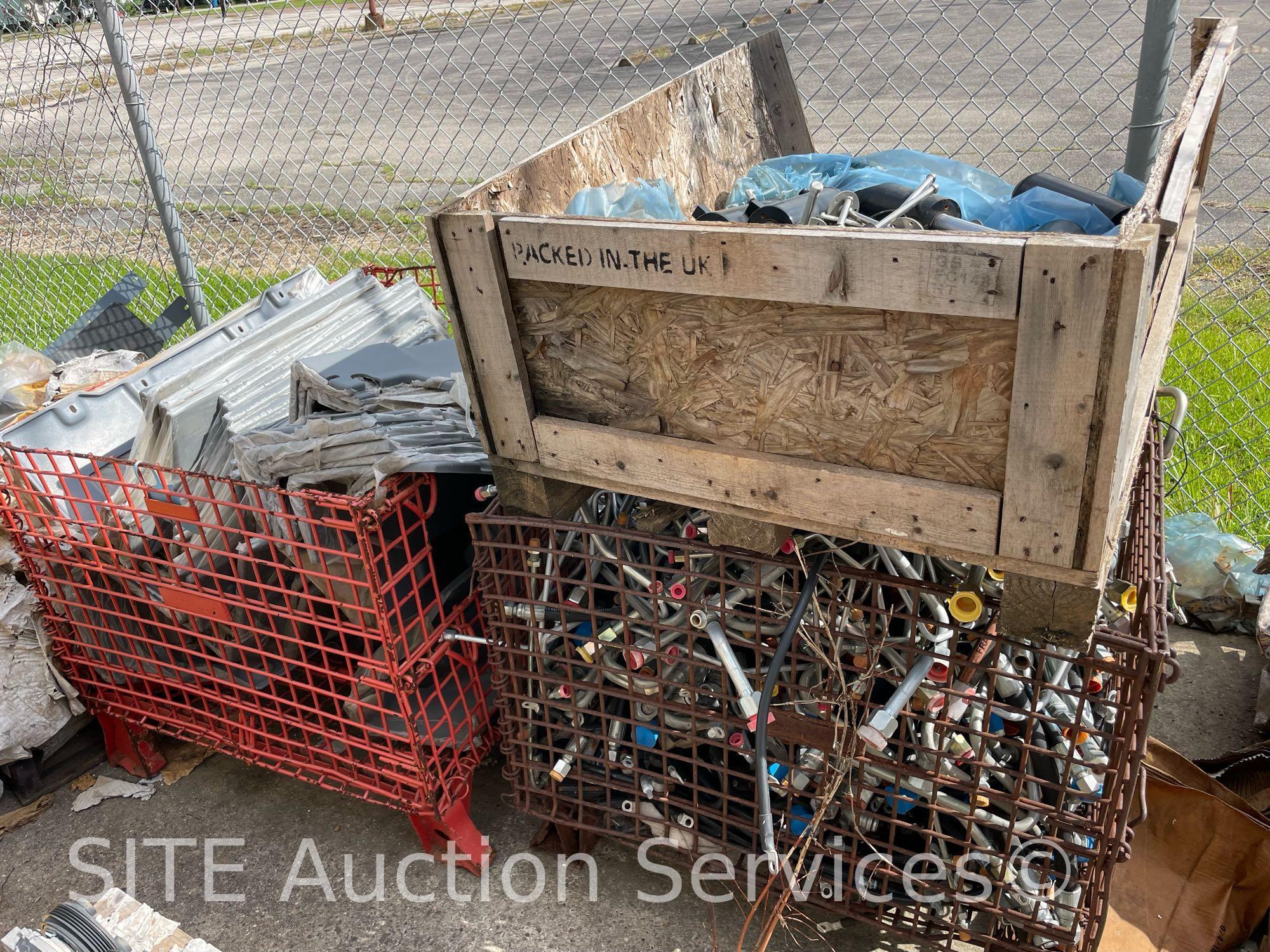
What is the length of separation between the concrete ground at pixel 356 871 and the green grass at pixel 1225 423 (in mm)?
705

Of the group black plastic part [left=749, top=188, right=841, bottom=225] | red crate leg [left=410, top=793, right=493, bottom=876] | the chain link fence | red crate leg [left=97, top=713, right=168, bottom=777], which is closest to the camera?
black plastic part [left=749, top=188, right=841, bottom=225]

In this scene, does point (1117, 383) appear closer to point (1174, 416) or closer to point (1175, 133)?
point (1175, 133)

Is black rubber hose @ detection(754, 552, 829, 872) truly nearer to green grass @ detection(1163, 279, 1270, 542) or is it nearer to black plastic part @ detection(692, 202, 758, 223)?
black plastic part @ detection(692, 202, 758, 223)

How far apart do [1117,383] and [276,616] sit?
2022 millimetres

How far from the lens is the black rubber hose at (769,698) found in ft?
6.24

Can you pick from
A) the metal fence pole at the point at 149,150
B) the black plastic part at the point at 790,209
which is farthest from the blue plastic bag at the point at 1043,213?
the metal fence pole at the point at 149,150

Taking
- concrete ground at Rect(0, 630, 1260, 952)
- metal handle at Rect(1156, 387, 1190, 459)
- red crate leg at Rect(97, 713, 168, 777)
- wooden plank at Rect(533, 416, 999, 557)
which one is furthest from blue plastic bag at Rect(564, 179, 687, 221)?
red crate leg at Rect(97, 713, 168, 777)

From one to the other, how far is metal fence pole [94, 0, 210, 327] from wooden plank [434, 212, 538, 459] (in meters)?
2.92

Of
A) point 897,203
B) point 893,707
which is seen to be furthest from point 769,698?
point 897,203

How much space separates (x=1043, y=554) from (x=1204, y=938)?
4.35ft

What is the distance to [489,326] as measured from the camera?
202 centimetres

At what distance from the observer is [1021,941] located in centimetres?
213

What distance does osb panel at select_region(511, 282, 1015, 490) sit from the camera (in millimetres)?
1622

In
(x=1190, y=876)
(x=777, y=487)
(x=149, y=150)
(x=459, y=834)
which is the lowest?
(x=1190, y=876)
